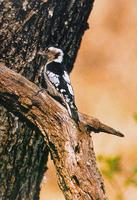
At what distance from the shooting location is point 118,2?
11.4 m

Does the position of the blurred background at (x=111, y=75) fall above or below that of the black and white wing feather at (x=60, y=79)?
above

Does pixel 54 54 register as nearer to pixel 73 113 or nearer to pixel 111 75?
pixel 73 113

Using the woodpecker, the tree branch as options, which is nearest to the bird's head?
the woodpecker

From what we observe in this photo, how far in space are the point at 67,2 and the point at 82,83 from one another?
6679mm

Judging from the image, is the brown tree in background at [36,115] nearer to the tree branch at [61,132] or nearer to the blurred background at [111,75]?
the tree branch at [61,132]

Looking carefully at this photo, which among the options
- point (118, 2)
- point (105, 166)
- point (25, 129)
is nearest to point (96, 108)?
point (118, 2)

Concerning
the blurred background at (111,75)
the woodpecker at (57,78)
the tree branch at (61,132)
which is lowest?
the tree branch at (61,132)

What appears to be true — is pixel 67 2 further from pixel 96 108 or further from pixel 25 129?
pixel 96 108

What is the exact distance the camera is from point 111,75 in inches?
430

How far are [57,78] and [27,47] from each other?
0.25 meters

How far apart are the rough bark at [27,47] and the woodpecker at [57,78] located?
0.15ft

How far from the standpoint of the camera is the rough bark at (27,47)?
4.04m

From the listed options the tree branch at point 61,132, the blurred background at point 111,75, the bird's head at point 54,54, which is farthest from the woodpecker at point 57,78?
the blurred background at point 111,75

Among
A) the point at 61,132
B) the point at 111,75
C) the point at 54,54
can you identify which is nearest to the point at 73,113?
the point at 61,132
